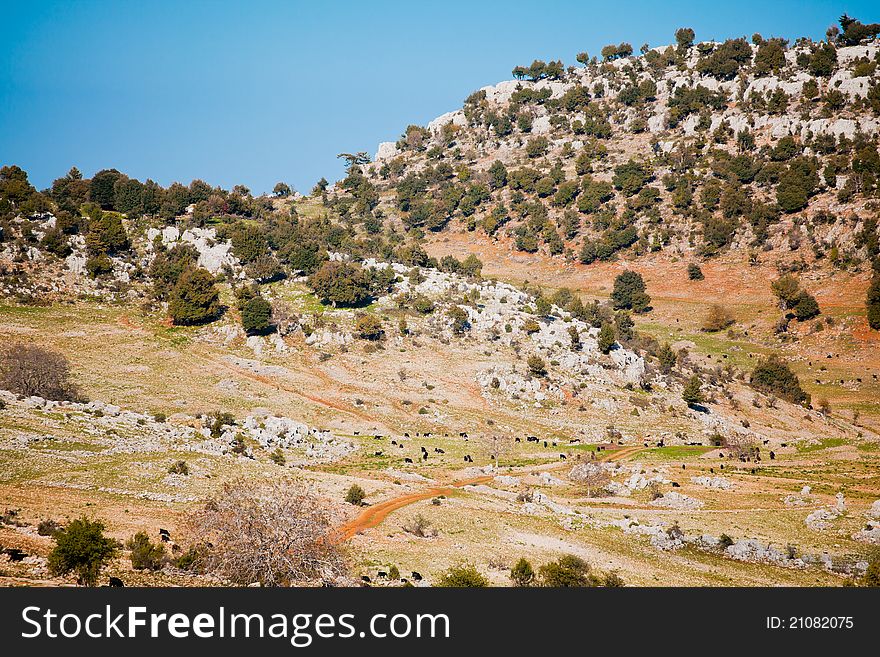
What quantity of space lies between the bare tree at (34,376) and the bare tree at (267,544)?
43.8m

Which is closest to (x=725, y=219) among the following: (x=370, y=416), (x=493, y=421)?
(x=493, y=421)

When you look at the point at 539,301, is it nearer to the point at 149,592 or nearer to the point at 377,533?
the point at 377,533

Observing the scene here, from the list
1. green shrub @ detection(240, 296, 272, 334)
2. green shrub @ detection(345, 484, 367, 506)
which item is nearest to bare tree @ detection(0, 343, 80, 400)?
green shrub @ detection(240, 296, 272, 334)

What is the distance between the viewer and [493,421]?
83.3m

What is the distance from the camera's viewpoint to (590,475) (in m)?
61.7

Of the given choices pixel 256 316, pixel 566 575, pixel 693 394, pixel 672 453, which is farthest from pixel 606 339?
pixel 566 575

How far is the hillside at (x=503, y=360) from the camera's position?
143 feet

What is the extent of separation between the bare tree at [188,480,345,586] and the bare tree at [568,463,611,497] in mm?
36997

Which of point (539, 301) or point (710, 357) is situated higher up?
point (539, 301)

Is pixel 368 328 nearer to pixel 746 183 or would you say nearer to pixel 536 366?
pixel 536 366

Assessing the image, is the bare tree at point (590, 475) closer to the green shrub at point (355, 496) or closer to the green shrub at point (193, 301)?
the green shrub at point (355, 496)

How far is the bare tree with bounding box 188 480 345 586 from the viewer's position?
28.4 m

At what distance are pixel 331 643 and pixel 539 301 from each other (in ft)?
330

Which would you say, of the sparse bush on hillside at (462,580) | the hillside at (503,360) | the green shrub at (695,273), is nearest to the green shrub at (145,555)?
the hillside at (503,360)
